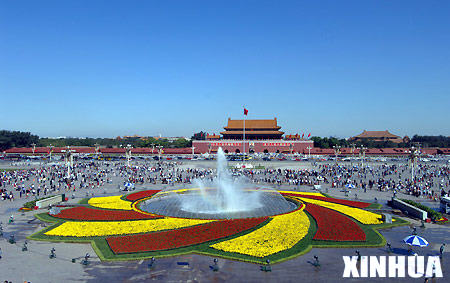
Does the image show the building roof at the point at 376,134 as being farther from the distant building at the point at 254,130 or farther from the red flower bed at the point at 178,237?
the red flower bed at the point at 178,237

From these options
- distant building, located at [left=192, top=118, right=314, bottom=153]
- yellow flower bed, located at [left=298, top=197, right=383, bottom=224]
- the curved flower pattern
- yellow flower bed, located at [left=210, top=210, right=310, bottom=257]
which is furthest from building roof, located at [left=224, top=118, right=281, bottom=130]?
yellow flower bed, located at [left=210, top=210, right=310, bottom=257]

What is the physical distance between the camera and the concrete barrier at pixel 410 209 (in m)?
20.2

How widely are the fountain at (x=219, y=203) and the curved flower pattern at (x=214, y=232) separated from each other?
1.10 metres

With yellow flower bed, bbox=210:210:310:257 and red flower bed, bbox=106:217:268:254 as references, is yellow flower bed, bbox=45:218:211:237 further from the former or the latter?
yellow flower bed, bbox=210:210:310:257

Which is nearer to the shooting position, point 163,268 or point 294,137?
point 163,268

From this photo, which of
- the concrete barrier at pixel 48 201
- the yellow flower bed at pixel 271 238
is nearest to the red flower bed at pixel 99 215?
the concrete barrier at pixel 48 201

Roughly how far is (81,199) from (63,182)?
12.3 meters

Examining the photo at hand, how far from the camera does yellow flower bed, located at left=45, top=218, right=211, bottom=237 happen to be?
17.1 meters

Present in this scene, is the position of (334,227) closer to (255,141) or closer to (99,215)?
(99,215)

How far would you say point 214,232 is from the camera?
1672 cm

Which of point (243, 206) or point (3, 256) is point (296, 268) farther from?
point (3, 256)

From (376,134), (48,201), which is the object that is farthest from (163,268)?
(376,134)

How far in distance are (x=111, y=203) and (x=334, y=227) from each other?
1568cm

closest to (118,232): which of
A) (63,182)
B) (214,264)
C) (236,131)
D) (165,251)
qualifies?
(165,251)
